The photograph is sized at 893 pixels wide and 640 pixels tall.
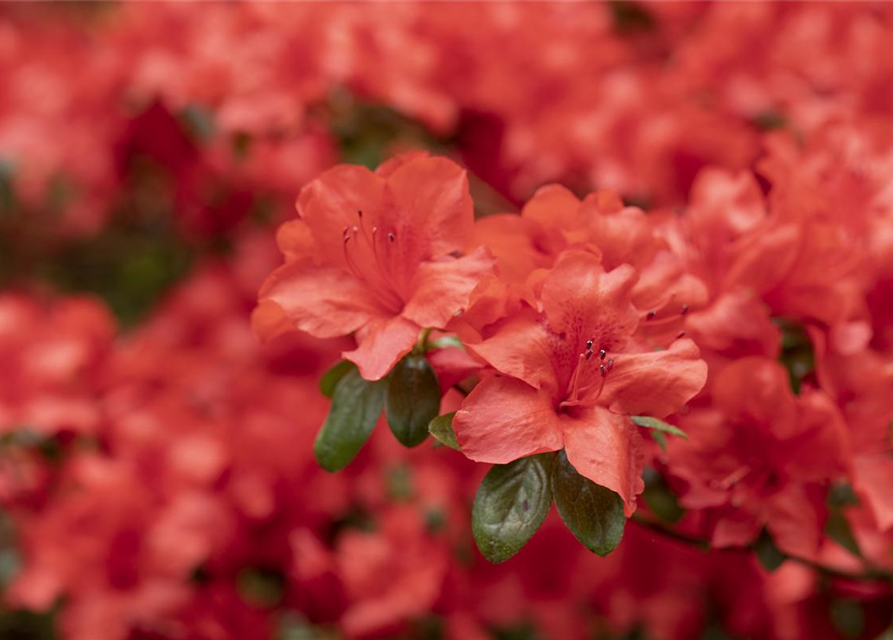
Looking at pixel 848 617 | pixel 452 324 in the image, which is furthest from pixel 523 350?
pixel 848 617

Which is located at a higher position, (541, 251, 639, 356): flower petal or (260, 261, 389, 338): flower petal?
(541, 251, 639, 356): flower petal

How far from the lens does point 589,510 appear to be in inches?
31.6

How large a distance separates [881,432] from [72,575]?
3.51 ft

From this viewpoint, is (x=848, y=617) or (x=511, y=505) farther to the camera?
(x=848, y=617)

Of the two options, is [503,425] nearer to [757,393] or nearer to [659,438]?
[659,438]

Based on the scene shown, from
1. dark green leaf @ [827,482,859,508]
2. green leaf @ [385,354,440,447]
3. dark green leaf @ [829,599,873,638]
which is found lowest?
dark green leaf @ [829,599,873,638]

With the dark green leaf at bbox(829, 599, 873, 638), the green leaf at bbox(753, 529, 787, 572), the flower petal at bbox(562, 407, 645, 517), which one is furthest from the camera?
the dark green leaf at bbox(829, 599, 873, 638)

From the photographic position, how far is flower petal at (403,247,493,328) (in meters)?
0.83

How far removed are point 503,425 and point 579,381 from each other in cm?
10

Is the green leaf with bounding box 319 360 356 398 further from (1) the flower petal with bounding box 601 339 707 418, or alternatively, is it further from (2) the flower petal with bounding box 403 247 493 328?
(1) the flower petal with bounding box 601 339 707 418

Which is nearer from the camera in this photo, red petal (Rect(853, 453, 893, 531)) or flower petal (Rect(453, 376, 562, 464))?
flower petal (Rect(453, 376, 562, 464))

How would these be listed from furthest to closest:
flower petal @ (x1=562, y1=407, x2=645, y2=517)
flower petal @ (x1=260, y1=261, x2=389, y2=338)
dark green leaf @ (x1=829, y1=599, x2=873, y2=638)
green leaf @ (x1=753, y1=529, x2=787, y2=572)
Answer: dark green leaf @ (x1=829, y1=599, x2=873, y2=638), green leaf @ (x1=753, y1=529, x2=787, y2=572), flower petal @ (x1=260, y1=261, x2=389, y2=338), flower petal @ (x1=562, y1=407, x2=645, y2=517)

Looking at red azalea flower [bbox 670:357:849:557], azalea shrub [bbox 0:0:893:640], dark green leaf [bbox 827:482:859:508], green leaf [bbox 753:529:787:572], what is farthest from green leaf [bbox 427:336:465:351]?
dark green leaf [bbox 827:482:859:508]

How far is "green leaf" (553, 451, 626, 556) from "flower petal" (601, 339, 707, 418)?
67 mm
